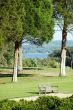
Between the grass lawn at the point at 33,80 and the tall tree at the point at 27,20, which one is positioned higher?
the tall tree at the point at 27,20

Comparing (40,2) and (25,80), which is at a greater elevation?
(40,2)

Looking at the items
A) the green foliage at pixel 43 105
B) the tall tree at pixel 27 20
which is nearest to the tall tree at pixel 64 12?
the tall tree at pixel 27 20

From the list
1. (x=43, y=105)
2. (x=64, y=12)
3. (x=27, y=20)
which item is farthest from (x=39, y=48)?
(x=43, y=105)

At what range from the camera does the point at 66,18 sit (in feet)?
133

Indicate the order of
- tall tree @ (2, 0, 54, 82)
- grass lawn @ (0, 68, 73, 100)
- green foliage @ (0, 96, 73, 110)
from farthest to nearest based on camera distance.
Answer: tall tree @ (2, 0, 54, 82) → grass lawn @ (0, 68, 73, 100) → green foliage @ (0, 96, 73, 110)

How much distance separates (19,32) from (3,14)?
1.93m

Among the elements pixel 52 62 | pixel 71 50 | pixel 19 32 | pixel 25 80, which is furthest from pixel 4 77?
pixel 71 50

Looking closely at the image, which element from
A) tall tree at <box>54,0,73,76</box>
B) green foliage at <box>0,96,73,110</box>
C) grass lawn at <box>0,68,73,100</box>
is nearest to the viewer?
green foliage at <box>0,96,73,110</box>

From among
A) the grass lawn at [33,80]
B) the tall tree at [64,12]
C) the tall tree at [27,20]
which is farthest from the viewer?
the tall tree at [64,12]

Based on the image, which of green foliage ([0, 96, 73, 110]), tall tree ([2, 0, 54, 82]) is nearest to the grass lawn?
tall tree ([2, 0, 54, 82])

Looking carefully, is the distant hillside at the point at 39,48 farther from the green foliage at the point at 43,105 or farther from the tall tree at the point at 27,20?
the green foliage at the point at 43,105

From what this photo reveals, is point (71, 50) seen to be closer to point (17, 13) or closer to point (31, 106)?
point (17, 13)

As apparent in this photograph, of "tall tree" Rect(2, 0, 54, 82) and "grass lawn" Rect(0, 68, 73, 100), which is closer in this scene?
"grass lawn" Rect(0, 68, 73, 100)

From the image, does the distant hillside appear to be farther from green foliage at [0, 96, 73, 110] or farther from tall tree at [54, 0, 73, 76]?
green foliage at [0, 96, 73, 110]
